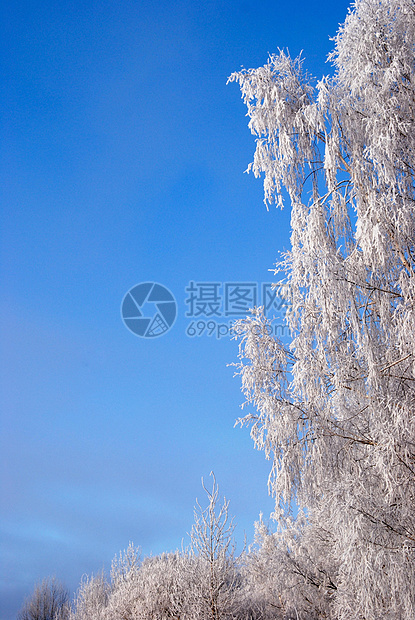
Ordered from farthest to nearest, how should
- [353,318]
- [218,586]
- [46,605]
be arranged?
[46,605] → [218,586] → [353,318]

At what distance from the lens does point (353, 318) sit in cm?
604

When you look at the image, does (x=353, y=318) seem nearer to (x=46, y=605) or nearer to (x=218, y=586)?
(x=218, y=586)

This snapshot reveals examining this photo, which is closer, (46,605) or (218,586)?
(218,586)

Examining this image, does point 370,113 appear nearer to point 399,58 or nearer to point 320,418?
point 399,58

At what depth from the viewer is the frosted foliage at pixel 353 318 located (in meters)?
5.45

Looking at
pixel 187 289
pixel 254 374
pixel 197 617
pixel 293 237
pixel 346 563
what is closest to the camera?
pixel 346 563

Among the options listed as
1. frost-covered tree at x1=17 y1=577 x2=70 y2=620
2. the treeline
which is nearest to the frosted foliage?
the treeline

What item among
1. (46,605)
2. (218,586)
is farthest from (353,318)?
(46,605)

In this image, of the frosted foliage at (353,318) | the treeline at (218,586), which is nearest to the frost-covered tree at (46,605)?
the treeline at (218,586)

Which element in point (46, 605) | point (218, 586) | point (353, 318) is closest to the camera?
point (353, 318)

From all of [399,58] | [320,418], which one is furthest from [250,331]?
[399,58]

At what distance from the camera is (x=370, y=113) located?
6.67 m

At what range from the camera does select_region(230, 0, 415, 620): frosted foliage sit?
214 inches

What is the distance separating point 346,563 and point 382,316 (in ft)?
9.57
